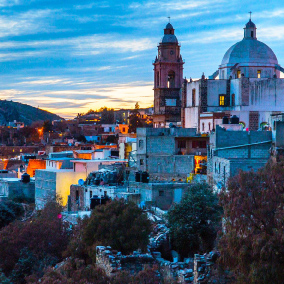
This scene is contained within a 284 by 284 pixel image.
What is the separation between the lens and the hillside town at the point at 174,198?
41.5 ft

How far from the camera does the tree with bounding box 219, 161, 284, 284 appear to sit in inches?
461

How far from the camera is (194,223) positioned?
20.8 metres

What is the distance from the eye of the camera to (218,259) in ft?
41.7

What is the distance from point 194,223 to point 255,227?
8.55 meters

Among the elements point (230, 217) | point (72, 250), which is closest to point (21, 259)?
point (72, 250)

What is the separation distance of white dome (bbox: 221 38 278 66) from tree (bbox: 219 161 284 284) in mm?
37973

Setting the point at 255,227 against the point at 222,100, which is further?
the point at 222,100

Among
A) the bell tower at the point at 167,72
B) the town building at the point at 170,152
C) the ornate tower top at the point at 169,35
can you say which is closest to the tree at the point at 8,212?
the town building at the point at 170,152

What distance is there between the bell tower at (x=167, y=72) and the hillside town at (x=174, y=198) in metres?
0.09

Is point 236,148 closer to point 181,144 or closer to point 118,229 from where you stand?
point 118,229

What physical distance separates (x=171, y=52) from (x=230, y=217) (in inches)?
1912

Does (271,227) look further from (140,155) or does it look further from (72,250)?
(140,155)

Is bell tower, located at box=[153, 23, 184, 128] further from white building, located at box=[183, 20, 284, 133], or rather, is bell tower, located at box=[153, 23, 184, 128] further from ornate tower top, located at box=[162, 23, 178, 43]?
white building, located at box=[183, 20, 284, 133]

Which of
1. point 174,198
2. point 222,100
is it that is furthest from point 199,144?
point 222,100
